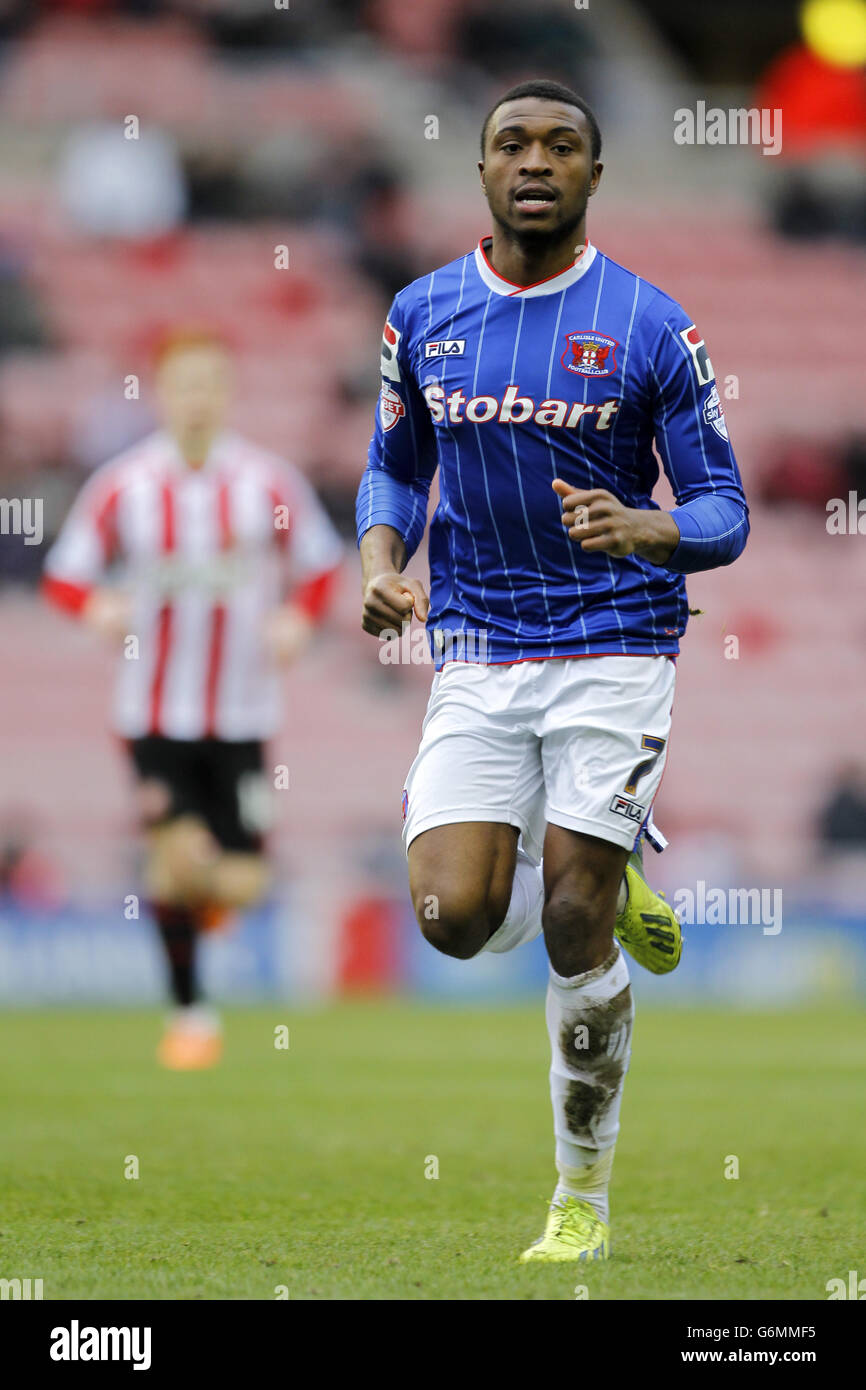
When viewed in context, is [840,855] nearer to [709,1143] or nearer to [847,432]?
[847,432]

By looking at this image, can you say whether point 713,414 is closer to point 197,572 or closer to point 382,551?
point 382,551

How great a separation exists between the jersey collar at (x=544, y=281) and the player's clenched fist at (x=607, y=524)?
0.63m

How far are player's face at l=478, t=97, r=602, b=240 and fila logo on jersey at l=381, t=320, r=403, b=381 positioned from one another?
41cm

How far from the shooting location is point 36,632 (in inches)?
688

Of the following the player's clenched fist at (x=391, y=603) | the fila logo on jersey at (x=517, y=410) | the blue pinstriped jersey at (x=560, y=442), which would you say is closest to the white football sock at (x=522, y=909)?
the blue pinstriped jersey at (x=560, y=442)

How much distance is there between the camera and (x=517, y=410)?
431 cm

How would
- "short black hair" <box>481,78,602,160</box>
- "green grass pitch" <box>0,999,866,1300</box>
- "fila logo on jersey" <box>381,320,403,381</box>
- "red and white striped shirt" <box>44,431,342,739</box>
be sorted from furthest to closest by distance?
"red and white striped shirt" <box>44,431,342,739</box> < "fila logo on jersey" <box>381,320,403,381</box> < "short black hair" <box>481,78,602,160</box> < "green grass pitch" <box>0,999,866,1300</box>

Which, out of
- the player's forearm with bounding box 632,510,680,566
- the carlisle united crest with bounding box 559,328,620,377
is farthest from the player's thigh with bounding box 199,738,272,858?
the player's forearm with bounding box 632,510,680,566

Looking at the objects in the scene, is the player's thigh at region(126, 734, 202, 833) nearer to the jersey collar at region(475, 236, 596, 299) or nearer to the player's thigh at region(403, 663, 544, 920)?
the player's thigh at region(403, 663, 544, 920)

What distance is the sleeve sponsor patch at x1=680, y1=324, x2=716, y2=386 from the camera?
4.27 meters

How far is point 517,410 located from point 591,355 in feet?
0.65

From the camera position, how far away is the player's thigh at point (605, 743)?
13.8 ft

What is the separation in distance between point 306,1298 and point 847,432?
16040mm

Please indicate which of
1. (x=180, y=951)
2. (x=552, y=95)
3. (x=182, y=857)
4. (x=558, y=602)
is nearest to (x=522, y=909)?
(x=558, y=602)
